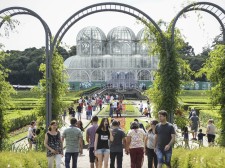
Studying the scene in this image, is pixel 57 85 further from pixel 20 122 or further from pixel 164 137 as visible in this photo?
pixel 20 122

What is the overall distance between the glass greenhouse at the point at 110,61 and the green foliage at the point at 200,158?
200 ft

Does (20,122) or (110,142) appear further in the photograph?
(20,122)

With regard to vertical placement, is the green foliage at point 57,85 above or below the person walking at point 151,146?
above

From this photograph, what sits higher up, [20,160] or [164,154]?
[20,160]

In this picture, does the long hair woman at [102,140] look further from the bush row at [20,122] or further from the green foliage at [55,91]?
the bush row at [20,122]

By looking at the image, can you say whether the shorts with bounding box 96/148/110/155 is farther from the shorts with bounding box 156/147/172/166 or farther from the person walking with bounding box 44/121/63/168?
the shorts with bounding box 156/147/172/166

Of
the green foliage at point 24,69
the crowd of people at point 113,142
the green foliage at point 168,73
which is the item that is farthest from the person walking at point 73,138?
the green foliage at point 24,69

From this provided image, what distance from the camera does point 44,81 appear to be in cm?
1406

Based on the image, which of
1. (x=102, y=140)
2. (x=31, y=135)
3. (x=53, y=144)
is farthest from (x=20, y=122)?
(x=102, y=140)

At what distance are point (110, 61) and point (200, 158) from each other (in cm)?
6409

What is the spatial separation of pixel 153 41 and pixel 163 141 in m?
6.40

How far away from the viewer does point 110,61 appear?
2808 inches

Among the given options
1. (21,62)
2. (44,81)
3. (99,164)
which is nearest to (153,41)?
(44,81)

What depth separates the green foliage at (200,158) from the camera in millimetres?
6443
